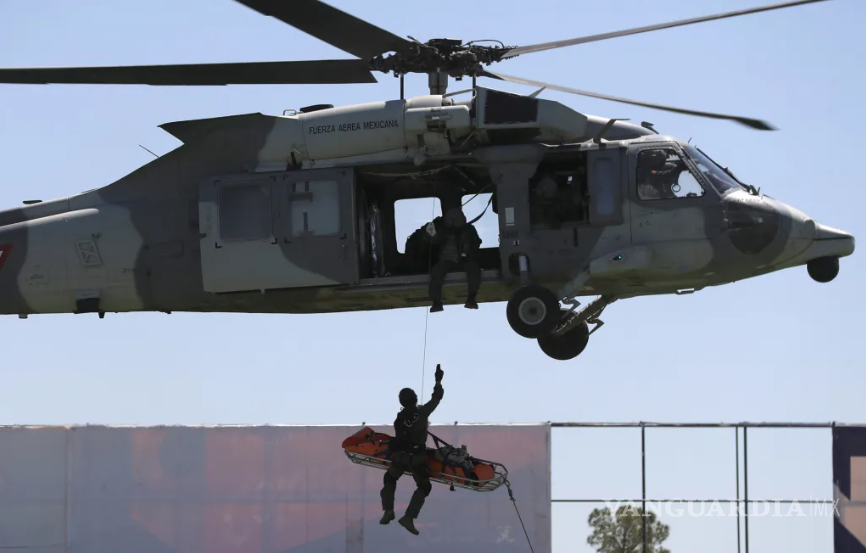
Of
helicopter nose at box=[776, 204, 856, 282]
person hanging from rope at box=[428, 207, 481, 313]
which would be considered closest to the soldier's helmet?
person hanging from rope at box=[428, 207, 481, 313]

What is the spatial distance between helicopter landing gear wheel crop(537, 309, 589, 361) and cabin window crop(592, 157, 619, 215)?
82.7 inches

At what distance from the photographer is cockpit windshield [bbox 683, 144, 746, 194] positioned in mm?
16984

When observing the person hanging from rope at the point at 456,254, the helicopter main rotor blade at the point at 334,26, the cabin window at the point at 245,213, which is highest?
the helicopter main rotor blade at the point at 334,26

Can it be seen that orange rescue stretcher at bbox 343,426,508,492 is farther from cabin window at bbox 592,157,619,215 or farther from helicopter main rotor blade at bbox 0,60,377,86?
helicopter main rotor blade at bbox 0,60,377,86

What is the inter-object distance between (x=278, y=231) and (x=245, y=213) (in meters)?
0.46

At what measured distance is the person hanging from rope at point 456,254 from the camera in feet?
55.7

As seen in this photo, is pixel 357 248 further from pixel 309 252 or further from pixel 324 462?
pixel 324 462

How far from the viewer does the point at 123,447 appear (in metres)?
20.2

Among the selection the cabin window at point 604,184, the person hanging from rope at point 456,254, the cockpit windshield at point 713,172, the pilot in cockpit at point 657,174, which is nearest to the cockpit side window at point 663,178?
the pilot in cockpit at point 657,174

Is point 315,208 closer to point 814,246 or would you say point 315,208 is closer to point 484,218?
point 484,218

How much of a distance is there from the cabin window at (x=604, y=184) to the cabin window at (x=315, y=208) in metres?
2.82

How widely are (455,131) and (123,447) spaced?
21.4 feet

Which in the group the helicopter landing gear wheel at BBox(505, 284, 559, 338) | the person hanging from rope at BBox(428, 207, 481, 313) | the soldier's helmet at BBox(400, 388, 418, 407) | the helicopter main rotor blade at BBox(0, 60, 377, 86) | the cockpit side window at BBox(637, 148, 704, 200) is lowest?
the soldier's helmet at BBox(400, 388, 418, 407)

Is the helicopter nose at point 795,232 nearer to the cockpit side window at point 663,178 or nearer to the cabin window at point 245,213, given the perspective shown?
the cockpit side window at point 663,178
